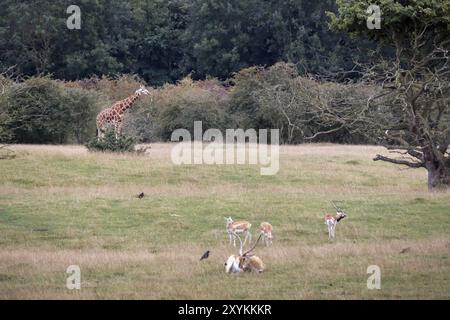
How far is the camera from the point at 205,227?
20750 mm

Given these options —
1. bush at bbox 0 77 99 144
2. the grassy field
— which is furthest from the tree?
bush at bbox 0 77 99 144

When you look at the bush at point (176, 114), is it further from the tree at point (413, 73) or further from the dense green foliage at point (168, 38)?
the tree at point (413, 73)

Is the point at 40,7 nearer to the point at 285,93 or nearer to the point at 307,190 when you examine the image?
the point at 285,93

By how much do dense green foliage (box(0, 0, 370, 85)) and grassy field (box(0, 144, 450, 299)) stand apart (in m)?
32.8

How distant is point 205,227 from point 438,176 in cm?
886

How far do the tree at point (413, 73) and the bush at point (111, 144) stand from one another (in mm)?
9427

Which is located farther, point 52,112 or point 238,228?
point 52,112

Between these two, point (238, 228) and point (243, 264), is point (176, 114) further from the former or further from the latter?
point (243, 264)

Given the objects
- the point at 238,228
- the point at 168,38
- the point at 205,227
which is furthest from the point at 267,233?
the point at 168,38

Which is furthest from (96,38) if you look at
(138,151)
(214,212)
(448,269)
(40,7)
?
(448,269)

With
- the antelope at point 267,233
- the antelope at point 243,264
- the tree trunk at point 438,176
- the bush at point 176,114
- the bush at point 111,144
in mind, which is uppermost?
the bush at point 176,114

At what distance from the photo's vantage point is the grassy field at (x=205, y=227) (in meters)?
14.9

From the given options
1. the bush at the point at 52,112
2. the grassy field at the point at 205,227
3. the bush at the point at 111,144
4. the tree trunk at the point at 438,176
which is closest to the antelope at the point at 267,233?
the grassy field at the point at 205,227

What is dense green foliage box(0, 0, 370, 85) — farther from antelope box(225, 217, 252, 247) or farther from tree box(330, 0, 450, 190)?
antelope box(225, 217, 252, 247)
